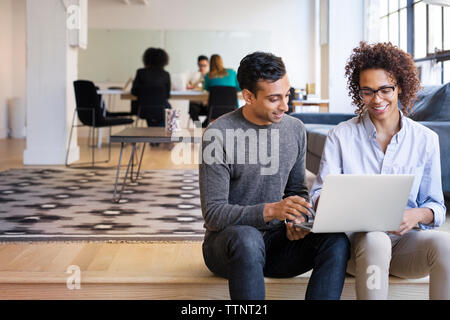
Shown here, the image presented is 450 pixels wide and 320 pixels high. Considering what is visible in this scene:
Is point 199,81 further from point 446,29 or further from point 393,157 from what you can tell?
point 393,157

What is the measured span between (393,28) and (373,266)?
580 cm

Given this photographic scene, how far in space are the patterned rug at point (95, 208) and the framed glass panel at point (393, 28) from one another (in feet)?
10.5

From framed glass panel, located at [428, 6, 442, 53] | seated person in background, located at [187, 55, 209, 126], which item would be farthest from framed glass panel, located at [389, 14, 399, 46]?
seated person in background, located at [187, 55, 209, 126]

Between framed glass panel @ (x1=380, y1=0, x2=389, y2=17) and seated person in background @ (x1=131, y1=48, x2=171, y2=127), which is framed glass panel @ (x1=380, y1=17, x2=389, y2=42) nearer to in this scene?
framed glass panel @ (x1=380, y1=0, x2=389, y2=17)

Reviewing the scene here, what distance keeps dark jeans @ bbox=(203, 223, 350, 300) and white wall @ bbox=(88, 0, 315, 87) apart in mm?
8396

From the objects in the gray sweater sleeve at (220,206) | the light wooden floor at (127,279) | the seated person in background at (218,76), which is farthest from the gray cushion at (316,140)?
the seated person in background at (218,76)

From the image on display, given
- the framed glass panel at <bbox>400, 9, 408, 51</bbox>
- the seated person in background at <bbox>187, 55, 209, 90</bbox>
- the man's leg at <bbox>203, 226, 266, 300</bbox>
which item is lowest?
the man's leg at <bbox>203, 226, 266, 300</bbox>

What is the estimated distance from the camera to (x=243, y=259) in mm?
1590

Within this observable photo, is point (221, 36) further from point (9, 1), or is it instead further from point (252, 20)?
point (9, 1)

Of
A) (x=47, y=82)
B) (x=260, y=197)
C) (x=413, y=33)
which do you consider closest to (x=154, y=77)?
(x=47, y=82)

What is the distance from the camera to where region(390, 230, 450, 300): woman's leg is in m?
1.61

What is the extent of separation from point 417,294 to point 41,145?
190 inches

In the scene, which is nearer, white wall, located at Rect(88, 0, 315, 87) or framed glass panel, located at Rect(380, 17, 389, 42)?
framed glass panel, located at Rect(380, 17, 389, 42)

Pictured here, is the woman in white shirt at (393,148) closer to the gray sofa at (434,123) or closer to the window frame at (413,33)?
the gray sofa at (434,123)
